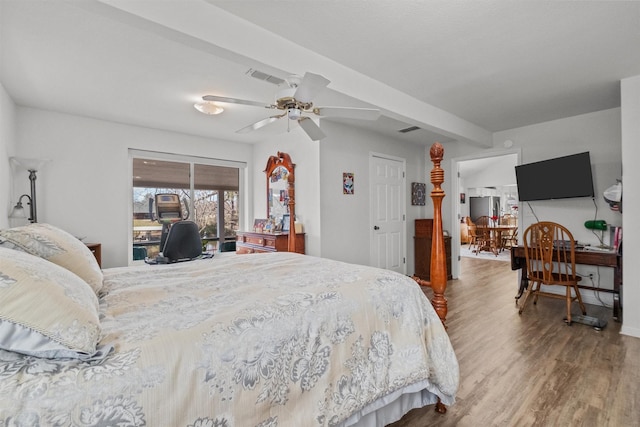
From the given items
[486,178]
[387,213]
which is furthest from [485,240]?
[387,213]

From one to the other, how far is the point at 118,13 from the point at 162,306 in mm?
1474

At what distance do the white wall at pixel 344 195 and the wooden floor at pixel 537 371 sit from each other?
147 cm

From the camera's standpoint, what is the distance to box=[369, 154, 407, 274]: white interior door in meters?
4.57

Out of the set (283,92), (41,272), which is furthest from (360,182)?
(41,272)

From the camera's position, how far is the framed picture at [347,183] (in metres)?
4.15

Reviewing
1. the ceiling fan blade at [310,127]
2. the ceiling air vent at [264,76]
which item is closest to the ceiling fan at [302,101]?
the ceiling fan blade at [310,127]

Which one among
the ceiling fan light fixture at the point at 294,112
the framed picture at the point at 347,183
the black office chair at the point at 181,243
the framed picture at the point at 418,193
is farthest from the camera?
the framed picture at the point at 418,193

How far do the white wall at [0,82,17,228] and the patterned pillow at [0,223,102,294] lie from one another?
199 cm

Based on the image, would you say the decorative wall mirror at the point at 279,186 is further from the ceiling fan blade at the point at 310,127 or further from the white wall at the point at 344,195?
the ceiling fan blade at the point at 310,127

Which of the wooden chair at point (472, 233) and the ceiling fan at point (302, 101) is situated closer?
the ceiling fan at point (302, 101)

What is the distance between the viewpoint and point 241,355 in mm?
1015

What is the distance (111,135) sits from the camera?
396 centimetres

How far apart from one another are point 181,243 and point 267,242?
1.05 meters

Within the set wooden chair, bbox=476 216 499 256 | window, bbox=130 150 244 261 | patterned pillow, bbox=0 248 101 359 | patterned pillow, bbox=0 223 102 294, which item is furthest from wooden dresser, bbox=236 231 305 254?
wooden chair, bbox=476 216 499 256
